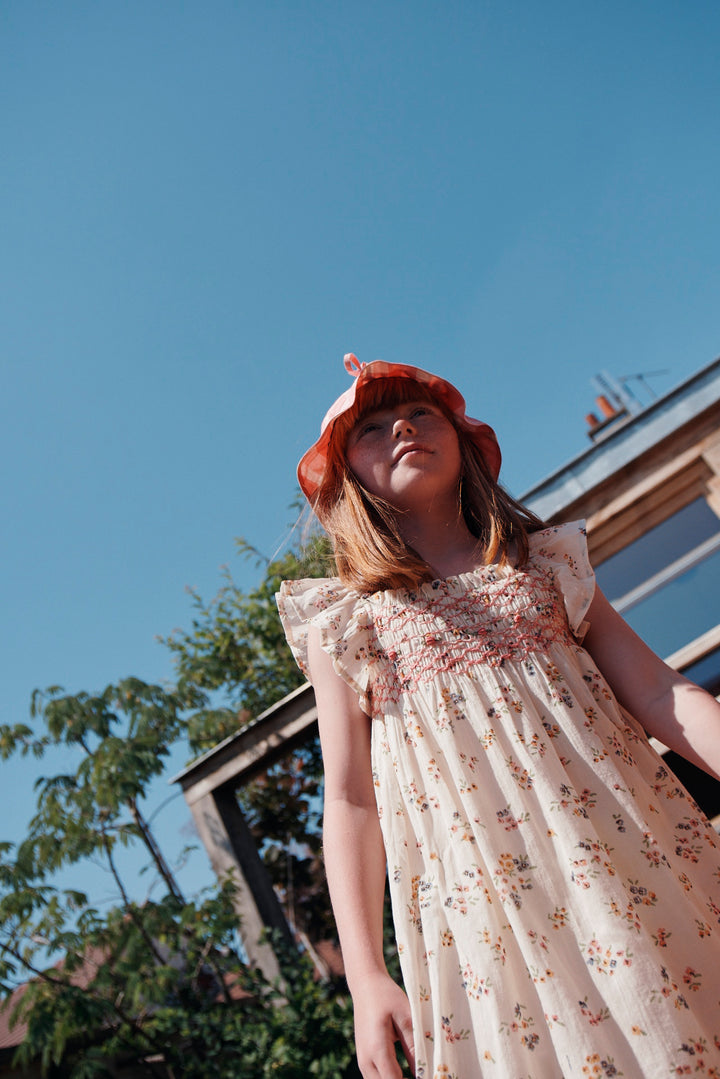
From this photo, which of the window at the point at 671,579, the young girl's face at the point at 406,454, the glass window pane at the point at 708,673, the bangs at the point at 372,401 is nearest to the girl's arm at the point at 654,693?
the young girl's face at the point at 406,454

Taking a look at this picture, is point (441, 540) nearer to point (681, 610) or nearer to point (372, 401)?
point (372, 401)

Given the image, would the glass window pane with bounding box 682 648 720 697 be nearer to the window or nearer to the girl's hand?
the window

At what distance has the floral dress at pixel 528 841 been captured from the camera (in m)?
1.06

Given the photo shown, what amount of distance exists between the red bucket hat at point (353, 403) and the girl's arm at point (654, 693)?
65 cm

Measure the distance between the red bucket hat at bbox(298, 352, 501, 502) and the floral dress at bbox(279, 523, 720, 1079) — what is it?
0.47m

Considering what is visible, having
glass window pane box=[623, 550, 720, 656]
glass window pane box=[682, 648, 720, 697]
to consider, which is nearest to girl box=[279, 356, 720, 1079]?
glass window pane box=[682, 648, 720, 697]

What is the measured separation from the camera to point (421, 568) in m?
1.71

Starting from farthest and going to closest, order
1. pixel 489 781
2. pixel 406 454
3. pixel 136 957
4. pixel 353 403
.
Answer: pixel 136 957 → pixel 353 403 → pixel 406 454 → pixel 489 781

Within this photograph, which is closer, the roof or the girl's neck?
the girl's neck

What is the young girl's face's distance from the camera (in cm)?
179

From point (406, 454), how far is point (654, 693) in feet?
2.71

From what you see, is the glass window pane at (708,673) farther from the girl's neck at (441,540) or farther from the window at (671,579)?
the girl's neck at (441,540)

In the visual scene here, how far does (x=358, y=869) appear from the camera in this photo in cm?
137

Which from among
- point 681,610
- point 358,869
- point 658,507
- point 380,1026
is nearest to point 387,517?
point 358,869
